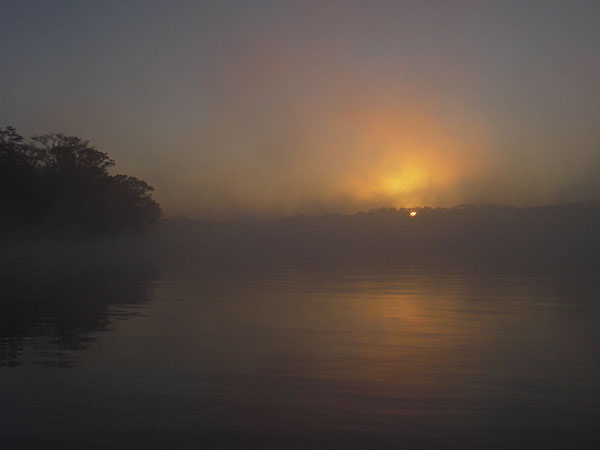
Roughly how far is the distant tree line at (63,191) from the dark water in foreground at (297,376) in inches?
2194

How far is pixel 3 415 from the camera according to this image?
8.98 metres

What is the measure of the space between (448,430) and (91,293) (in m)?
22.5

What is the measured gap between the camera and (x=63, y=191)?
83438mm

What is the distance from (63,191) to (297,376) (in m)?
78.7

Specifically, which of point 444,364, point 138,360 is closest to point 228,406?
point 138,360

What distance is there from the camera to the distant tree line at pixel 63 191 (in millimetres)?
73062

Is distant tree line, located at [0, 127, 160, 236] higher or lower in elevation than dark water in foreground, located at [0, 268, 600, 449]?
higher

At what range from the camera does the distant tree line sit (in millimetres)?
73062

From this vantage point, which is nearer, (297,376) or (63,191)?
(297,376)

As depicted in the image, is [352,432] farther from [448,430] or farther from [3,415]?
[3,415]

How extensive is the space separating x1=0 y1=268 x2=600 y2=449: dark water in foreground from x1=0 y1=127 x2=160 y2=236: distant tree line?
55.7 m

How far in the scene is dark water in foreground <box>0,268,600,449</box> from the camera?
835cm

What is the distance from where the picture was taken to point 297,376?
11.7 m

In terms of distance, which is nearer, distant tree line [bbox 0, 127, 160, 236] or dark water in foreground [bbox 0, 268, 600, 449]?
dark water in foreground [bbox 0, 268, 600, 449]
